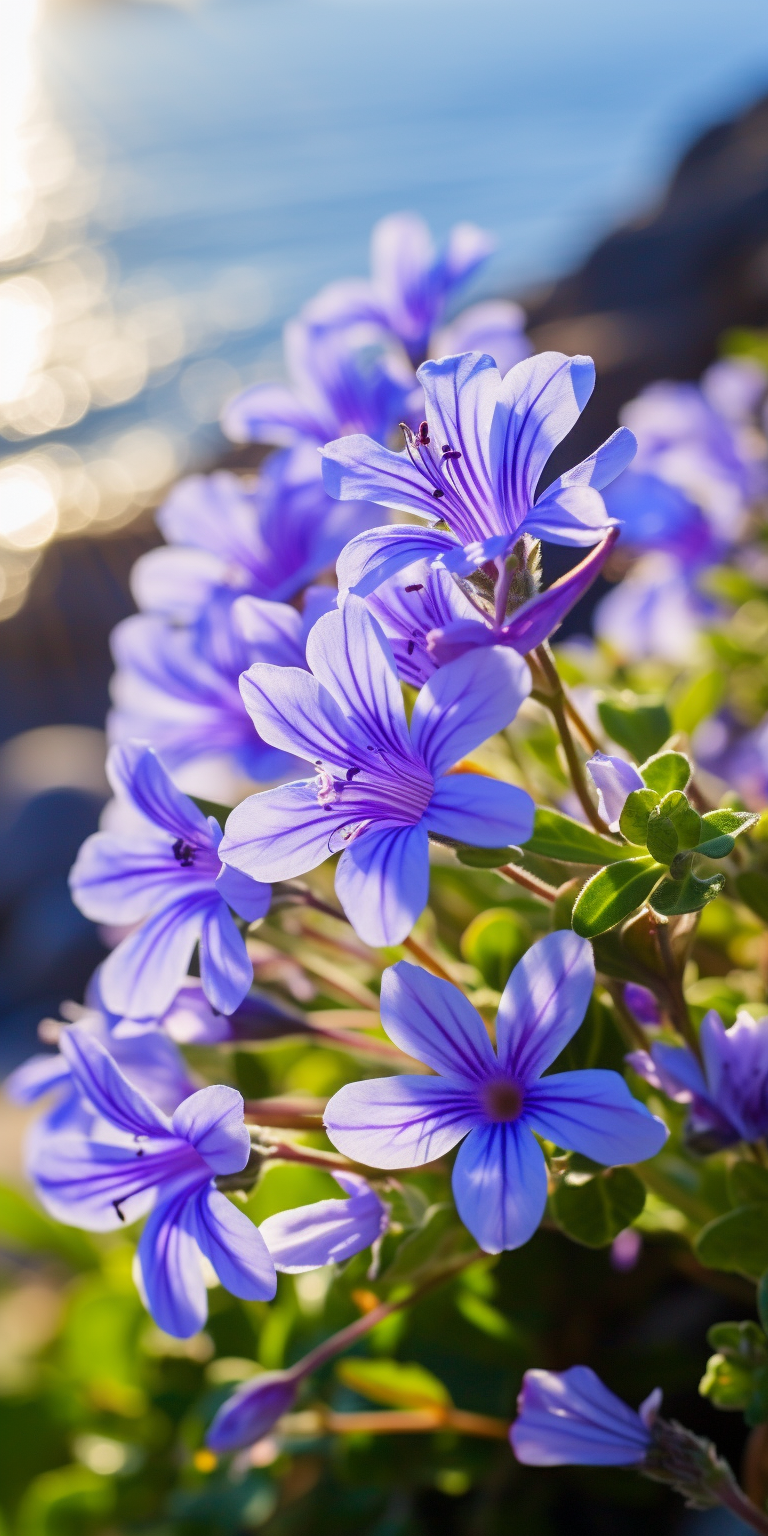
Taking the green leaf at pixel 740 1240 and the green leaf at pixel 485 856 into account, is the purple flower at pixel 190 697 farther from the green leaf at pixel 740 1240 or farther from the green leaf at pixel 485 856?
the green leaf at pixel 740 1240

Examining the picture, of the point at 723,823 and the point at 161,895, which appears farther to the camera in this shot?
the point at 161,895

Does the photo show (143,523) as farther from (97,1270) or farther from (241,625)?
(241,625)

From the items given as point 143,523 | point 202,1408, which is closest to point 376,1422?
point 202,1408

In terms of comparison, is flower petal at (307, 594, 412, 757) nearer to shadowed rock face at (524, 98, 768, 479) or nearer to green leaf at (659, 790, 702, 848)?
green leaf at (659, 790, 702, 848)

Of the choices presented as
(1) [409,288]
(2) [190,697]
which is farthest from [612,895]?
(1) [409,288]

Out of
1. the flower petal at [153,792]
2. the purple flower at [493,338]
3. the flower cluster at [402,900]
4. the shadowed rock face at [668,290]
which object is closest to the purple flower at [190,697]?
the flower cluster at [402,900]

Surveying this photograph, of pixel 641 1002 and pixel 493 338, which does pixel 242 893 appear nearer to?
pixel 641 1002
